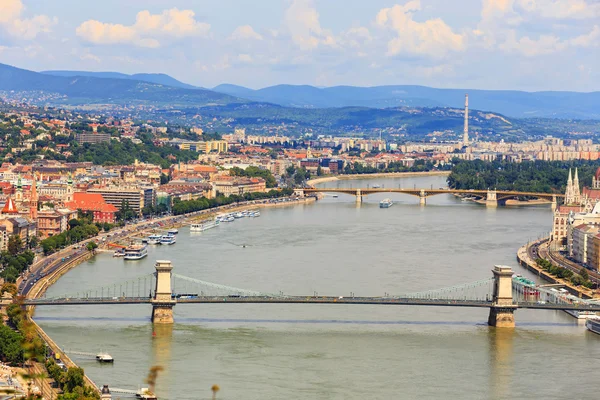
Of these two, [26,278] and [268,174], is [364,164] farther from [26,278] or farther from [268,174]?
[26,278]

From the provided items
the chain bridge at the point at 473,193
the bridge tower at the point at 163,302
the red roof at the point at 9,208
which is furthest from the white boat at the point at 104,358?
the chain bridge at the point at 473,193

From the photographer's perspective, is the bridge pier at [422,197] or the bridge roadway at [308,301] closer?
the bridge roadway at [308,301]

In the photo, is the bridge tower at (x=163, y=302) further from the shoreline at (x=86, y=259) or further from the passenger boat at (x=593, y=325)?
the passenger boat at (x=593, y=325)

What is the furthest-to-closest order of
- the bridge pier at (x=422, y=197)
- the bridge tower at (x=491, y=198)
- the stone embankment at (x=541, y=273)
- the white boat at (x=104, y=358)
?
the bridge tower at (x=491, y=198) → the bridge pier at (x=422, y=197) → the stone embankment at (x=541, y=273) → the white boat at (x=104, y=358)

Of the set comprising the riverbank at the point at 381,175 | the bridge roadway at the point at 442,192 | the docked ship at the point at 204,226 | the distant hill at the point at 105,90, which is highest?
the distant hill at the point at 105,90

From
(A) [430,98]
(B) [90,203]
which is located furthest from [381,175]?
(A) [430,98]

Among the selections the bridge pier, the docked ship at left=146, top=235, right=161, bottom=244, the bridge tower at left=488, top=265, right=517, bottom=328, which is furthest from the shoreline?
the bridge tower at left=488, top=265, right=517, bottom=328
